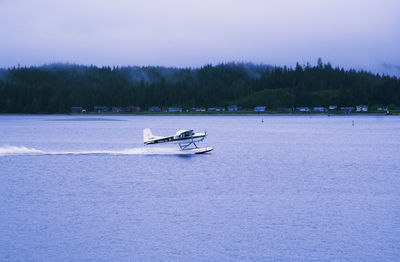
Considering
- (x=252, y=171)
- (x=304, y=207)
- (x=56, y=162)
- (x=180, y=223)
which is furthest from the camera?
(x=56, y=162)

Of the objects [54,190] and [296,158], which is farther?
[296,158]

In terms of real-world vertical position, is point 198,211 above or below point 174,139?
below

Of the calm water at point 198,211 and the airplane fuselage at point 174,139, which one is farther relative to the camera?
the airplane fuselage at point 174,139

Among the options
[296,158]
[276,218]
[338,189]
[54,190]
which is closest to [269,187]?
[338,189]

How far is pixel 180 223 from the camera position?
2125 cm

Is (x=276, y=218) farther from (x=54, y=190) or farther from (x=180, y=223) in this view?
(x=54, y=190)

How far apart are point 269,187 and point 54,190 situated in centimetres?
1231

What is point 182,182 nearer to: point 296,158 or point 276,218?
point 276,218

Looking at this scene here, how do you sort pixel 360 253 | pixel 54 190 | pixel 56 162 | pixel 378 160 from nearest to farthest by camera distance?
1. pixel 360 253
2. pixel 54 190
3. pixel 56 162
4. pixel 378 160

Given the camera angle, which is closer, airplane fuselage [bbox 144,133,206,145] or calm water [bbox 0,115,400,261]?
calm water [bbox 0,115,400,261]

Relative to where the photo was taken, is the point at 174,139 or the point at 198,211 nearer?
the point at 198,211

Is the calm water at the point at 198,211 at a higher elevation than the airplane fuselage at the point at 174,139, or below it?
below

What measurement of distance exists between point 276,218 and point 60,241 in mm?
8885

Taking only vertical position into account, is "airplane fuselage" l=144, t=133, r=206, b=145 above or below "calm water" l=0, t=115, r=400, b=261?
above
